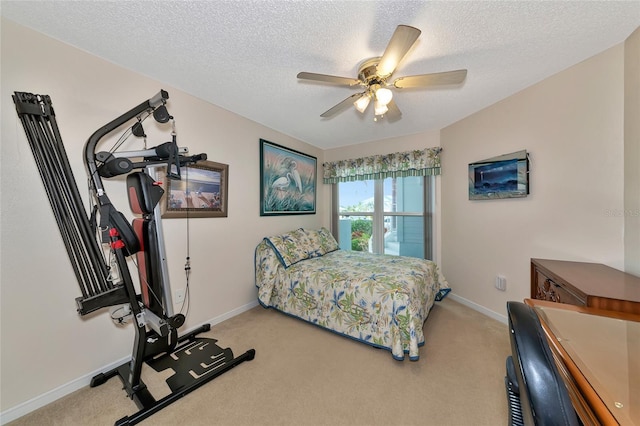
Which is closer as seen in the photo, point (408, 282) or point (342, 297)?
point (408, 282)

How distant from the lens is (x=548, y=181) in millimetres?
2047

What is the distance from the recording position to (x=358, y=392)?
154 centimetres

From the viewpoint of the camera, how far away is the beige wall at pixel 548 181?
5.53ft

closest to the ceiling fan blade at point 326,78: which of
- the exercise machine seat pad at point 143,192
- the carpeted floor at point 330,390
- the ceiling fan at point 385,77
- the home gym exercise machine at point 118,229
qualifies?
the ceiling fan at point 385,77

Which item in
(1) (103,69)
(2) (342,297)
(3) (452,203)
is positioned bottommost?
(2) (342,297)

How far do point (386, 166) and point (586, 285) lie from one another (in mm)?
2563

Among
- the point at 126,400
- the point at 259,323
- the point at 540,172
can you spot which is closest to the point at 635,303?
the point at 540,172

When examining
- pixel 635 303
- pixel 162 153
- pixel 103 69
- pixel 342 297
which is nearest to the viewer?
pixel 635 303

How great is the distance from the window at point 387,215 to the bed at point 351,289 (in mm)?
816

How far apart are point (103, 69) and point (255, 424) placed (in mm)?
2684

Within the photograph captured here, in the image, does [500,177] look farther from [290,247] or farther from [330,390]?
[330,390]

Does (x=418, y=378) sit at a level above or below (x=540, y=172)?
below

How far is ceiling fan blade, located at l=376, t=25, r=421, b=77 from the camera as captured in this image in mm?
1150

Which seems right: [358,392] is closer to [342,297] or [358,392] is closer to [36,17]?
[342,297]
